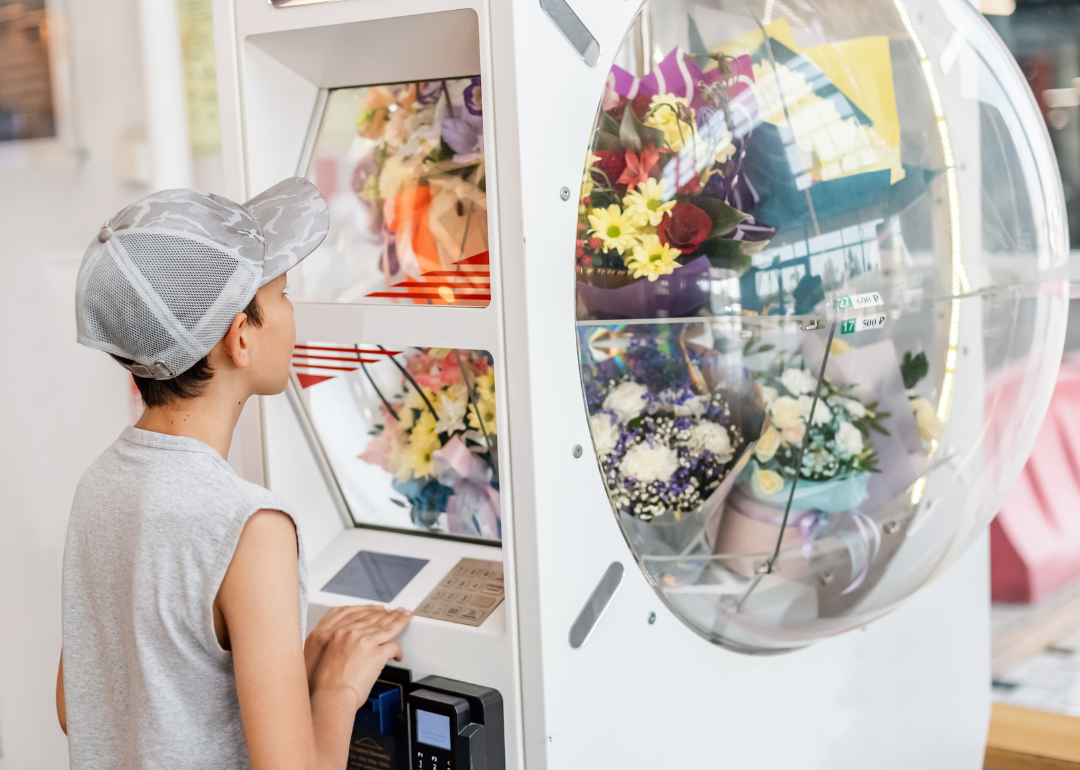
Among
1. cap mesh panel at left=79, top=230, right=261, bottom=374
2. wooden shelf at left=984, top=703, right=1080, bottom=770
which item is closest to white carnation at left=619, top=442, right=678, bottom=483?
cap mesh panel at left=79, top=230, right=261, bottom=374

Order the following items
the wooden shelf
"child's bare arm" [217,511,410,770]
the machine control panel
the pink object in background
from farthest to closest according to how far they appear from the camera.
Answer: the pink object in background < the wooden shelf < the machine control panel < "child's bare arm" [217,511,410,770]

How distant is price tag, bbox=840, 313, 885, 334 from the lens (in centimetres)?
125

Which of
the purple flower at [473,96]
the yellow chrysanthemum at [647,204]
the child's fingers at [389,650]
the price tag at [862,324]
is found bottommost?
the child's fingers at [389,650]

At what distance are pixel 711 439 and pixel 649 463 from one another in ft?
0.29

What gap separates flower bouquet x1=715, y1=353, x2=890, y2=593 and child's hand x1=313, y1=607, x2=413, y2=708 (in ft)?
1.54

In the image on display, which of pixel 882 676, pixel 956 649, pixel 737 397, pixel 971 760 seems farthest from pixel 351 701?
pixel 971 760

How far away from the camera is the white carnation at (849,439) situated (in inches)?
51.1

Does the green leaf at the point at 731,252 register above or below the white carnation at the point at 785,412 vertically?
above

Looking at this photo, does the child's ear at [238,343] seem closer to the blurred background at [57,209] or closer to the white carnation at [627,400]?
the white carnation at [627,400]

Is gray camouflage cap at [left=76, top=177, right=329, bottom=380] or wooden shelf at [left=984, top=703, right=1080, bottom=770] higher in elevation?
gray camouflage cap at [left=76, top=177, right=329, bottom=380]

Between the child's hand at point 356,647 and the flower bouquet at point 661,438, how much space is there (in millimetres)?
336

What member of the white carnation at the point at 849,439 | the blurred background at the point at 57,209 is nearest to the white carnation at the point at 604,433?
the white carnation at the point at 849,439

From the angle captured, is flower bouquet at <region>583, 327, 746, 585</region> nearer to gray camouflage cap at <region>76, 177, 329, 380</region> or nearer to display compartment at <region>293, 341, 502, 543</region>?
display compartment at <region>293, 341, 502, 543</region>

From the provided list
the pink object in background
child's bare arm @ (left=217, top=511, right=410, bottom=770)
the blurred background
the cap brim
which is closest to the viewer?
child's bare arm @ (left=217, top=511, right=410, bottom=770)
